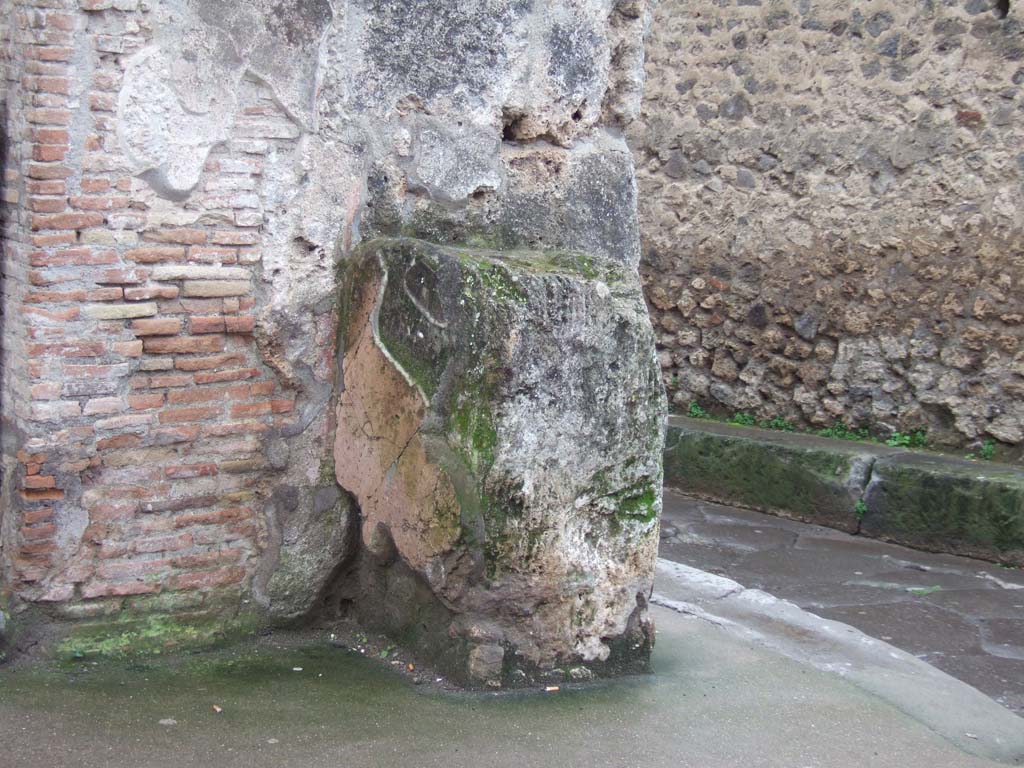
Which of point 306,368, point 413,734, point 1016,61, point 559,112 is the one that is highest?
point 1016,61

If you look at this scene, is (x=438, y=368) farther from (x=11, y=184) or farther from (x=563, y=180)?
(x=11, y=184)

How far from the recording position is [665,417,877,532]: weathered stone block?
250 inches

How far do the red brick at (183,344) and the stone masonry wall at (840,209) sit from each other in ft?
14.5

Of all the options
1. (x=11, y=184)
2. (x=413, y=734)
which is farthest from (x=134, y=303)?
(x=413, y=734)

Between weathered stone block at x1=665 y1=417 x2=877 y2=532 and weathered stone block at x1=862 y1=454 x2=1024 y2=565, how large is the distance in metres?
0.15

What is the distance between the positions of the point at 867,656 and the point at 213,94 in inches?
95.7

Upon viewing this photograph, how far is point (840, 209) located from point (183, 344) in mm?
4695

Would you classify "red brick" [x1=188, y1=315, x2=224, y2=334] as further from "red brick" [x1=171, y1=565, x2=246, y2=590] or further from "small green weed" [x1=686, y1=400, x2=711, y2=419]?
"small green weed" [x1=686, y1=400, x2=711, y2=419]

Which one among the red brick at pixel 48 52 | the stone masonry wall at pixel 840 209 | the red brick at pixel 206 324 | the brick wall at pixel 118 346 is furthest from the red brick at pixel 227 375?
the stone masonry wall at pixel 840 209

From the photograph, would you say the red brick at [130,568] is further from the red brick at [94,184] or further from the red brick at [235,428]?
the red brick at [94,184]

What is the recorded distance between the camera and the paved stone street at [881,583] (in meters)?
4.53

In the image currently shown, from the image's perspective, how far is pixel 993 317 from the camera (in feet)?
20.3

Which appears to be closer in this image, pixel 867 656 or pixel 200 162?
pixel 200 162

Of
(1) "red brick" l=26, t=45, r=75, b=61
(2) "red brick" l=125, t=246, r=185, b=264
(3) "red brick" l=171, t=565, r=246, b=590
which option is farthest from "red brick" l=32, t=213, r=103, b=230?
(3) "red brick" l=171, t=565, r=246, b=590
